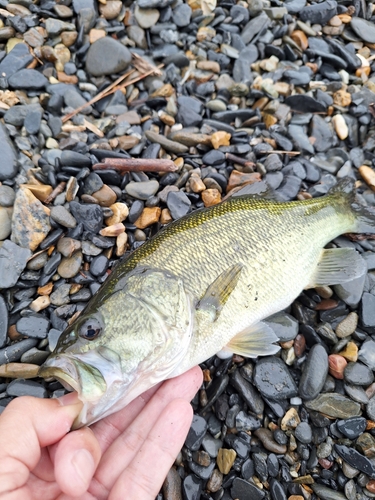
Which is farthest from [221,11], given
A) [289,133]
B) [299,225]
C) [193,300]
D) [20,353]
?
[20,353]

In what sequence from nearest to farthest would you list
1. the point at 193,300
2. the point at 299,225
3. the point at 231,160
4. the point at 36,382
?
the point at 193,300, the point at 36,382, the point at 299,225, the point at 231,160

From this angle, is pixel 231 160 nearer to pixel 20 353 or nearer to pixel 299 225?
pixel 299 225

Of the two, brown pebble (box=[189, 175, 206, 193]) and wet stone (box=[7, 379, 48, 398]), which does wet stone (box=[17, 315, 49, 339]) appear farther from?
brown pebble (box=[189, 175, 206, 193])

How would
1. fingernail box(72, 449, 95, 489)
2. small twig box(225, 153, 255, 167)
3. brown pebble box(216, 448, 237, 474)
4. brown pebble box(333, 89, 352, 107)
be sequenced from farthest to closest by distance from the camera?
brown pebble box(333, 89, 352, 107)
small twig box(225, 153, 255, 167)
brown pebble box(216, 448, 237, 474)
fingernail box(72, 449, 95, 489)

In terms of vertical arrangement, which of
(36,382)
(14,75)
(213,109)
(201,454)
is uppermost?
(14,75)

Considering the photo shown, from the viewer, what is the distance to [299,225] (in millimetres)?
3760

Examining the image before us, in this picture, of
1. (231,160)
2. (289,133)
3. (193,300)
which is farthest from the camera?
(289,133)

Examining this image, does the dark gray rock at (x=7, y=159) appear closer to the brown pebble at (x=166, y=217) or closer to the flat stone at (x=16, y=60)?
the flat stone at (x=16, y=60)

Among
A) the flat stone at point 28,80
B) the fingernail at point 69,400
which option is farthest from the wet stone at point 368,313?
the flat stone at point 28,80

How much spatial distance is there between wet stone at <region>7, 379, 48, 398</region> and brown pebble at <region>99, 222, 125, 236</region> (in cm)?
145

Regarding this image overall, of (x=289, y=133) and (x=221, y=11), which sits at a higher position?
(x=221, y=11)

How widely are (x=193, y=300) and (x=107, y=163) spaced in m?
1.82

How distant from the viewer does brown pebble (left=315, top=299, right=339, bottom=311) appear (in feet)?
13.0

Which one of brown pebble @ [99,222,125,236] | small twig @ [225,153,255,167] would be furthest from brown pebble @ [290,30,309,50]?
brown pebble @ [99,222,125,236]
